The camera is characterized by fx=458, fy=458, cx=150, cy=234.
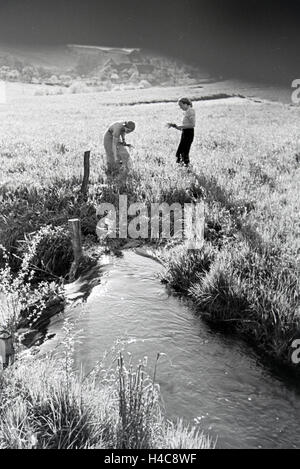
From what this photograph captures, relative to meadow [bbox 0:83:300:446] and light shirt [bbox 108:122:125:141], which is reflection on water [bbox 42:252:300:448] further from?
light shirt [bbox 108:122:125:141]

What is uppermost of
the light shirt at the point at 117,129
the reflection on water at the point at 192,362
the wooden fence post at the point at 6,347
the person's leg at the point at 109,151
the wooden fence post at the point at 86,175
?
the light shirt at the point at 117,129

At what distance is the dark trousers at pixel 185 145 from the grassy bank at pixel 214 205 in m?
0.31

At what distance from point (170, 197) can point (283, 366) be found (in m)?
5.75

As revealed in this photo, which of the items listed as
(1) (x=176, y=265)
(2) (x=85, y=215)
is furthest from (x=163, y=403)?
(2) (x=85, y=215)

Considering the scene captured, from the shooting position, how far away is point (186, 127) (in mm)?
12508

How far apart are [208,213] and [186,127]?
4185 millimetres

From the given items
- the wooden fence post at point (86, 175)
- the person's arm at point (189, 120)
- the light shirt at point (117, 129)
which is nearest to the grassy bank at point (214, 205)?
the wooden fence post at point (86, 175)

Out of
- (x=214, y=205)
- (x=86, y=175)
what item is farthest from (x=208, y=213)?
(x=86, y=175)

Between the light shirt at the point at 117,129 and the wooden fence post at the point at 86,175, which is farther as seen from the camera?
the light shirt at the point at 117,129

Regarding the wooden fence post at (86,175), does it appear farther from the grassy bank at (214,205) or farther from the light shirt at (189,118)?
the light shirt at (189,118)

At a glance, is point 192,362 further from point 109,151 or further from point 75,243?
point 109,151

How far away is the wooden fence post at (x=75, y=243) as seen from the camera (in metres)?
7.74

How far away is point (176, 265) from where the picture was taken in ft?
24.3
